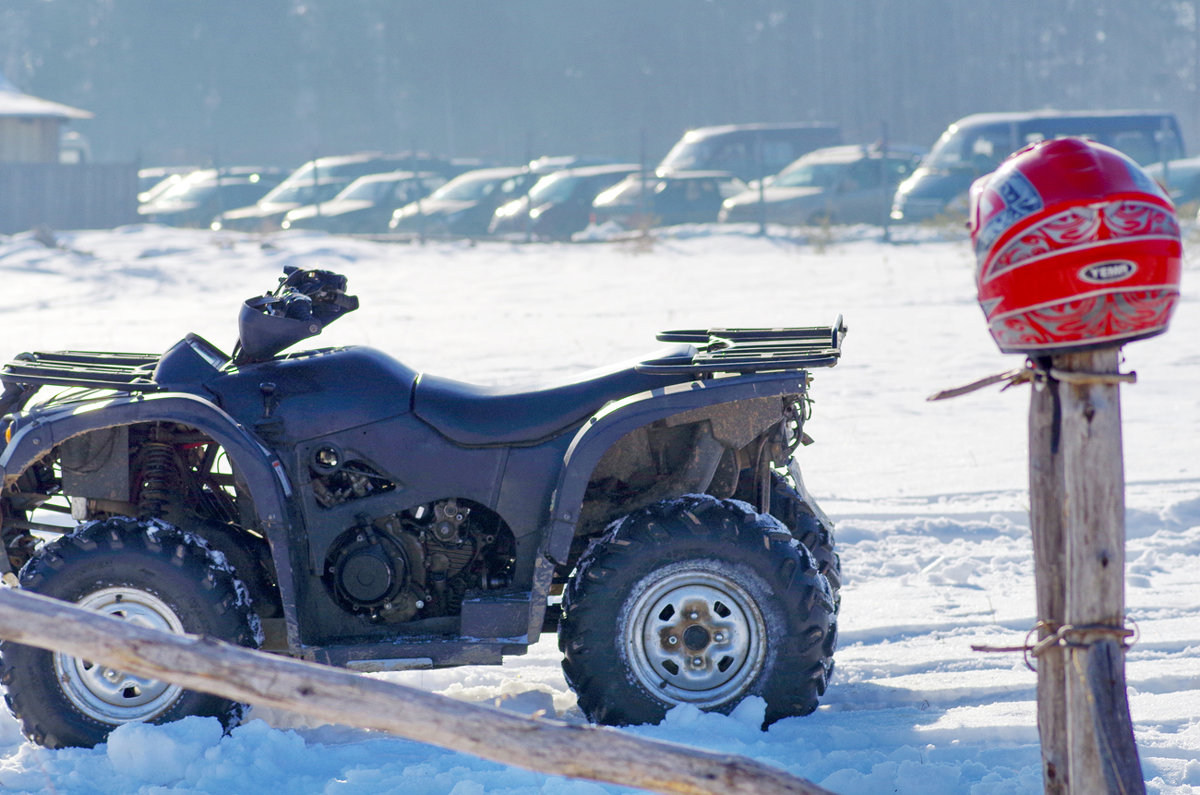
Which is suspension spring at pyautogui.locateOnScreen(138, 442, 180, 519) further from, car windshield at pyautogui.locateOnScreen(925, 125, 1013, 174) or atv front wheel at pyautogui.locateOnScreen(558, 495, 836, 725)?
car windshield at pyautogui.locateOnScreen(925, 125, 1013, 174)

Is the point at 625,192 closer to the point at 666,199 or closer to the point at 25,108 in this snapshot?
the point at 666,199

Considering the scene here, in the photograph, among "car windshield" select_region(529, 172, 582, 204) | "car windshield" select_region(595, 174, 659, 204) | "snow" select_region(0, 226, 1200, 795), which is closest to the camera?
"snow" select_region(0, 226, 1200, 795)

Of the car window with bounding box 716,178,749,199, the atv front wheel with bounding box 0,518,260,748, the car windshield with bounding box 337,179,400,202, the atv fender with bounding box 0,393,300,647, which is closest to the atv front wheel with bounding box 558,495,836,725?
the atv fender with bounding box 0,393,300,647

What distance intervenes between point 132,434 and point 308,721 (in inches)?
41.7

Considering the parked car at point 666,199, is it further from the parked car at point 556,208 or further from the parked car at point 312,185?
the parked car at point 312,185

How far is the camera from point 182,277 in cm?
1683

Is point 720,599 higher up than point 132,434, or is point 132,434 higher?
point 132,434

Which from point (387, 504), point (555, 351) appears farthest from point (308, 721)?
point (555, 351)

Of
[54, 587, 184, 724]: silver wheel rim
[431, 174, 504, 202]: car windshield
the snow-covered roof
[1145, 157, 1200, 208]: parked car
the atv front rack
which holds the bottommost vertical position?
[54, 587, 184, 724]: silver wheel rim

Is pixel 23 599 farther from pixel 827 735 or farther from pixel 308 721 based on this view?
pixel 827 735

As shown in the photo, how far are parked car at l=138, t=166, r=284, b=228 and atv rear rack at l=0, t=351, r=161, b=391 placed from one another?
Result: 68.5 ft

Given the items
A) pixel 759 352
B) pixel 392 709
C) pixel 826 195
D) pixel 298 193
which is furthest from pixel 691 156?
pixel 392 709

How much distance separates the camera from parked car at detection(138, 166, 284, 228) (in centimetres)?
2600

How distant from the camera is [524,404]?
4059mm
